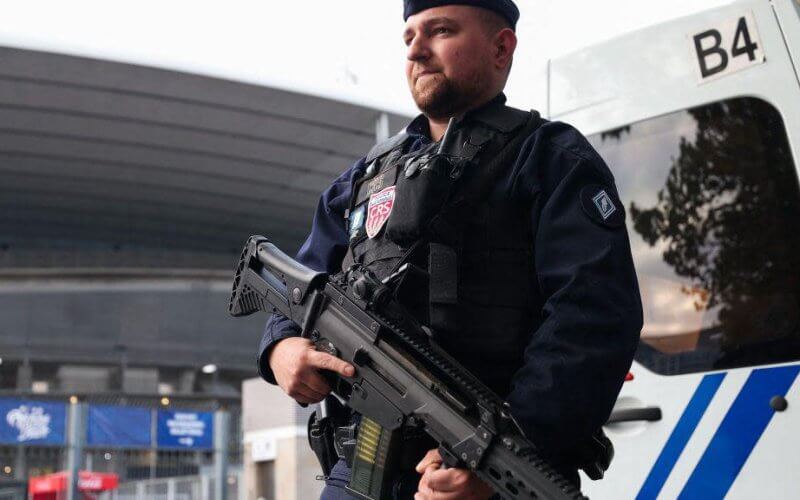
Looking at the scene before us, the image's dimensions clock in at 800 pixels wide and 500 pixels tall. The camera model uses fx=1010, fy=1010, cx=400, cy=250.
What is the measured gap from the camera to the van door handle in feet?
11.0

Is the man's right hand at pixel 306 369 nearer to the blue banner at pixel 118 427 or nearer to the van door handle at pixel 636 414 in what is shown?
the van door handle at pixel 636 414

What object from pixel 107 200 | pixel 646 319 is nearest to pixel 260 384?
pixel 646 319

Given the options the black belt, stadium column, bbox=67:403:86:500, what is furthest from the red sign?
the black belt

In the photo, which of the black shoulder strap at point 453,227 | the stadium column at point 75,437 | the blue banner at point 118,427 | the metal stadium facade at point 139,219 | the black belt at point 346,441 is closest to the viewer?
the black shoulder strap at point 453,227

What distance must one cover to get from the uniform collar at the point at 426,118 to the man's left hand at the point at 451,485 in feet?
2.60

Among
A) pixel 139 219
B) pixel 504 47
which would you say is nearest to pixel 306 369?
pixel 504 47

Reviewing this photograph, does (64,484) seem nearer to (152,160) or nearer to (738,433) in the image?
(152,160)

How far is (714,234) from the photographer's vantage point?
3416 mm

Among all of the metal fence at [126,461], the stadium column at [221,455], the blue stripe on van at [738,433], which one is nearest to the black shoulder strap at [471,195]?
the blue stripe on van at [738,433]

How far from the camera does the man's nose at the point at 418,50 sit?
2189 mm

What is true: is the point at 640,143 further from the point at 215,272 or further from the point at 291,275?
the point at 215,272

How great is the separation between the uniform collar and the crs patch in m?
0.34

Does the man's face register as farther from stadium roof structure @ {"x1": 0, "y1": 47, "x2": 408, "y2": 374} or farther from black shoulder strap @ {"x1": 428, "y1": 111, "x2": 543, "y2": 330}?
stadium roof structure @ {"x1": 0, "y1": 47, "x2": 408, "y2": 374}

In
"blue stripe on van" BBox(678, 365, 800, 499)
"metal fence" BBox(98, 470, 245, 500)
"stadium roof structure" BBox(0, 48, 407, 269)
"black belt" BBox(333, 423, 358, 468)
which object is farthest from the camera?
"stadium roof structure" BBox(0, 48, 407, 269)
